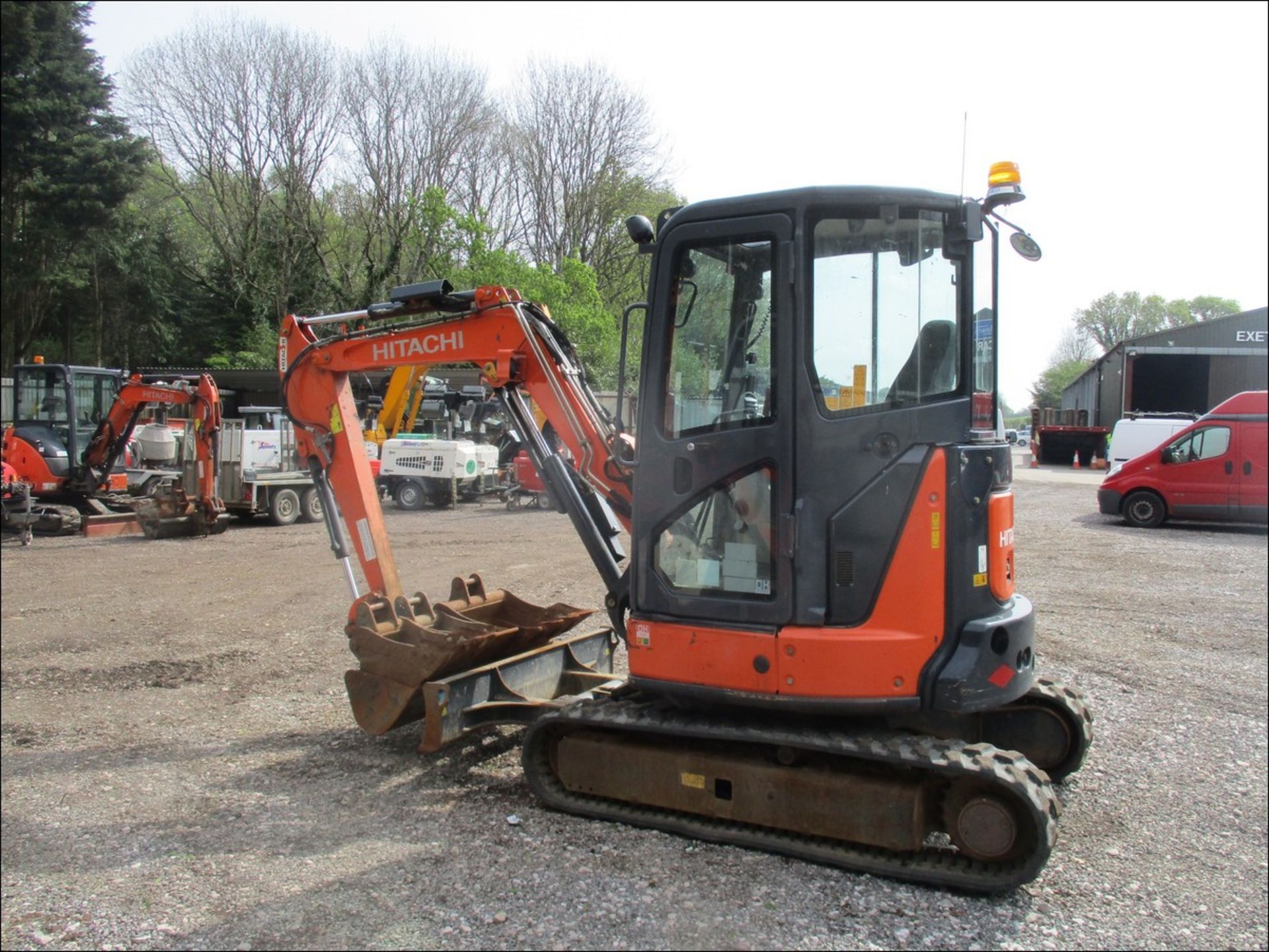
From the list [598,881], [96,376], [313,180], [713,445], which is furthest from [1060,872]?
[313,180]

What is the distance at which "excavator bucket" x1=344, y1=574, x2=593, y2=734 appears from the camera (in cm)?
503

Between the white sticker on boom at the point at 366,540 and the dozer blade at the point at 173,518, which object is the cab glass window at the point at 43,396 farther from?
the white sticker on boom at the point at 366,540

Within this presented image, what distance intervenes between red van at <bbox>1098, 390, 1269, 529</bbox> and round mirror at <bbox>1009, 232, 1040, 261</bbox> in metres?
12.5

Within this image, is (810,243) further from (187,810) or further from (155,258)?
(155,258)

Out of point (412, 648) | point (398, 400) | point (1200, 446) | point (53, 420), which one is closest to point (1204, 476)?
point (1200, 446)

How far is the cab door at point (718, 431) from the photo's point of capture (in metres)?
3.95

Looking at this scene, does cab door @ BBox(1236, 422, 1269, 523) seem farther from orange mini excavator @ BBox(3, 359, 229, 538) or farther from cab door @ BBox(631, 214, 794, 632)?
orange mini excavator @ BBox(3, 359, 229, 538)

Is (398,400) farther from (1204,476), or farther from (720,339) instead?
(1204,476)

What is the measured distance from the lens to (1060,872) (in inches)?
155

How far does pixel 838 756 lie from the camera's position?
4035mm

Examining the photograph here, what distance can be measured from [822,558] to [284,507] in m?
14.2

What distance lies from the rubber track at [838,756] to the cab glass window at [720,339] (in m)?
1.29

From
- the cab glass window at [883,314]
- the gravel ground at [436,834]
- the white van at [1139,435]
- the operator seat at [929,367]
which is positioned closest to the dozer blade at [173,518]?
the gravel ground at [436,834]

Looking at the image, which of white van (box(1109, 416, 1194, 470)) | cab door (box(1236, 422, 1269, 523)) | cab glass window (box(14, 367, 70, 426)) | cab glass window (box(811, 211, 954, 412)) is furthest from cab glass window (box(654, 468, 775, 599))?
cab glass window (box(14, 367, 70, 426))
